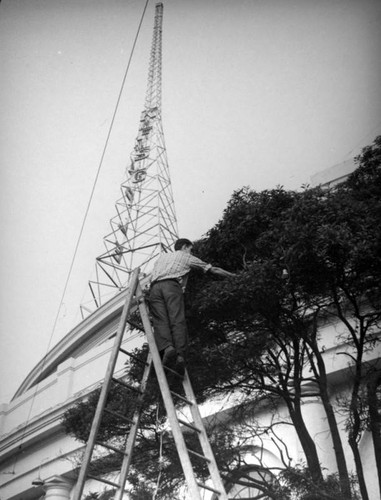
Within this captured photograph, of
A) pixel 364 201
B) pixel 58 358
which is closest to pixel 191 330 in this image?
pixel 364 201

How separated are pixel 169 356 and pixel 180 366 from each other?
16 centimetres

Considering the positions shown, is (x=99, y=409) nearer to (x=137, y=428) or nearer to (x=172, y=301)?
(x=137, y=428)

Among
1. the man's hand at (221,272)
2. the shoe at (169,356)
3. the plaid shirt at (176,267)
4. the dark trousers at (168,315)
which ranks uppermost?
the plaid shirt at (176,267)

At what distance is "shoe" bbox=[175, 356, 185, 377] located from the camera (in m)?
5.33

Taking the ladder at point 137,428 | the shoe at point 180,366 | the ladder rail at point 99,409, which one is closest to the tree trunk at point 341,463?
the ladder at point 137,428

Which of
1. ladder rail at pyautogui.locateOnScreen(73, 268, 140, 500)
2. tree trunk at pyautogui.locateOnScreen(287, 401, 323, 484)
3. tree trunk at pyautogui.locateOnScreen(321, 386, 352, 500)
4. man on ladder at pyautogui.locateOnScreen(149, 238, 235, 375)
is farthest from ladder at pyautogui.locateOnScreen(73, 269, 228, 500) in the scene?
tree trunk at pyautogui.locateOnScreen(321, 386, 352, 500)

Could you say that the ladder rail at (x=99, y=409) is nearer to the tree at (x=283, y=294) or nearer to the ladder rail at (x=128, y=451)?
the ladder rail at (x=128, y=451)

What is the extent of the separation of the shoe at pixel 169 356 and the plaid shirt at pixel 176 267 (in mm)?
893

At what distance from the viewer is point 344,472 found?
6.03 meters

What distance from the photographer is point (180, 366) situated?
17.7ft

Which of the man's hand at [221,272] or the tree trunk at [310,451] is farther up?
the man's hand at [221,272]

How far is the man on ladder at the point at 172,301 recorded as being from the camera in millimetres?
5414

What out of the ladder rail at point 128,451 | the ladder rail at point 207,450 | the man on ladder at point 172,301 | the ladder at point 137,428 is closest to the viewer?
the ladder at point 137,428

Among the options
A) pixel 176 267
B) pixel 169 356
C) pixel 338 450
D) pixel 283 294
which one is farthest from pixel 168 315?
pixel 338 450
